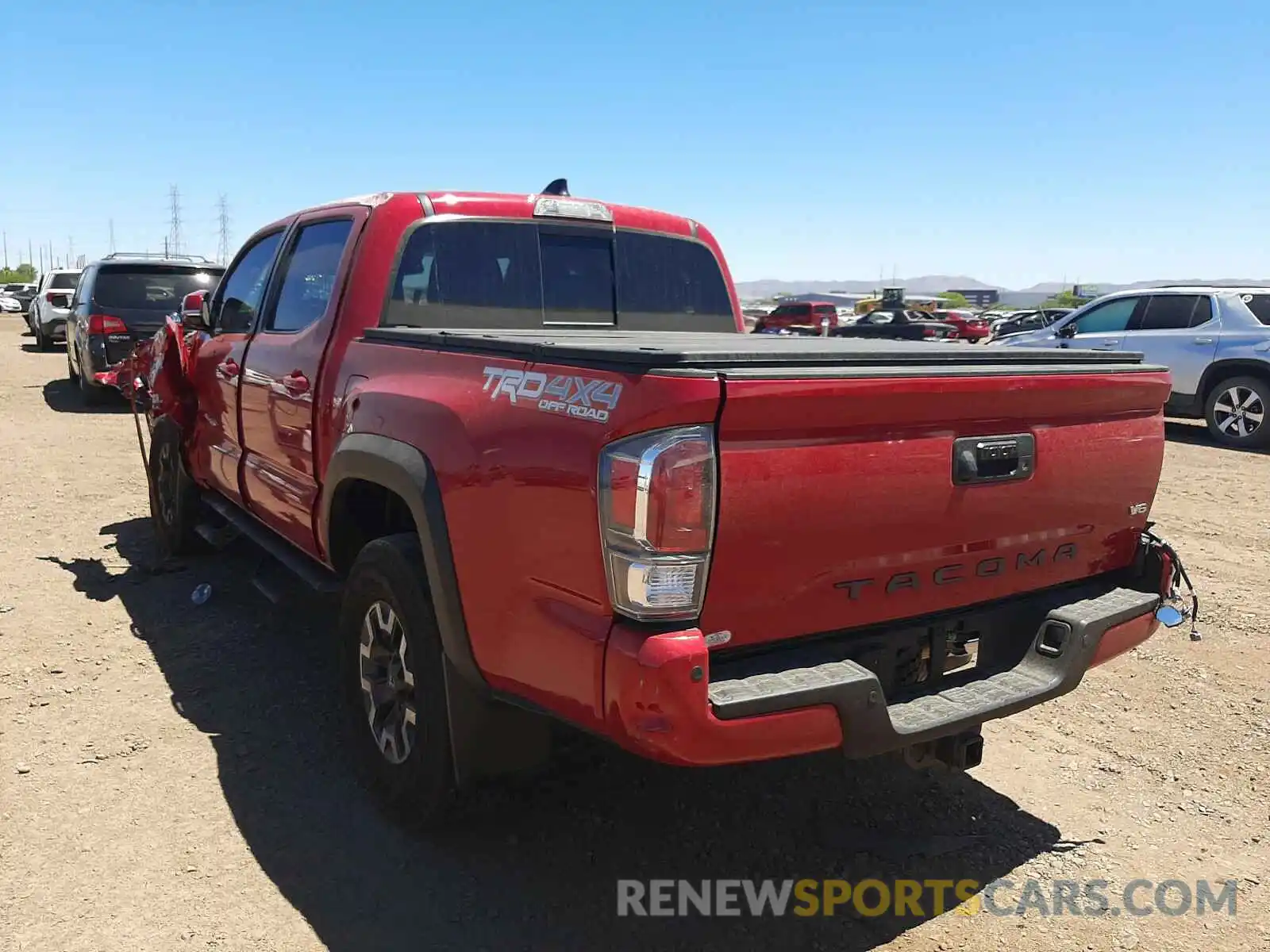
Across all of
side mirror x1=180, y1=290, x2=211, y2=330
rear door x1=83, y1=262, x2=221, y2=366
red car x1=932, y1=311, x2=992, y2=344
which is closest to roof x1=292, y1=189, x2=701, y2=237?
side mirror x1=180, y1=290, x2=211, y2=330

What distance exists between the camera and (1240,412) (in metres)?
11.0

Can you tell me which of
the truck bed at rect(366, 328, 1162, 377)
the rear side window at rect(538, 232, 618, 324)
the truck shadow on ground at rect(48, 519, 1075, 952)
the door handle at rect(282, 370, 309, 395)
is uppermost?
the rear side window at rect(538, 232, 618, 324)

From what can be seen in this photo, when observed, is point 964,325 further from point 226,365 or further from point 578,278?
point 226,365

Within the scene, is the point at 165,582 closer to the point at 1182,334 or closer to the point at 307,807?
the point at 307,807

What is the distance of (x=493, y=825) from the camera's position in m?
3.22

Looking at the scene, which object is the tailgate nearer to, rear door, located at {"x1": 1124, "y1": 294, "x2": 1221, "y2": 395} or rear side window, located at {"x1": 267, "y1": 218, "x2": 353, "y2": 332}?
rear side window, located at {"x1": 267, "y1": 218, "x2": 353, "y2": 332}

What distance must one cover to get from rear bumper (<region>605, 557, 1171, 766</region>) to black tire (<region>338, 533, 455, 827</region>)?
2.94ft

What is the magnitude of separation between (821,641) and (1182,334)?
1106cm

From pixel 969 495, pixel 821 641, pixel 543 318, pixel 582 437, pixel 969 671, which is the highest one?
pixel 543 318

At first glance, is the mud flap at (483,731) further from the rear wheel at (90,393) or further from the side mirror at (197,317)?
the rear wheel at (90,393)

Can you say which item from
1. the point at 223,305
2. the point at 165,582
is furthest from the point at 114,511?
the point at 223,305

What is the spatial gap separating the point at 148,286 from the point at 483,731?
1056 centimetres

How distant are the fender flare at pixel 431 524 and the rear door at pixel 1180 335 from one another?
11.0 m

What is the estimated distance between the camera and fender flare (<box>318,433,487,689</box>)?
8.92ft
